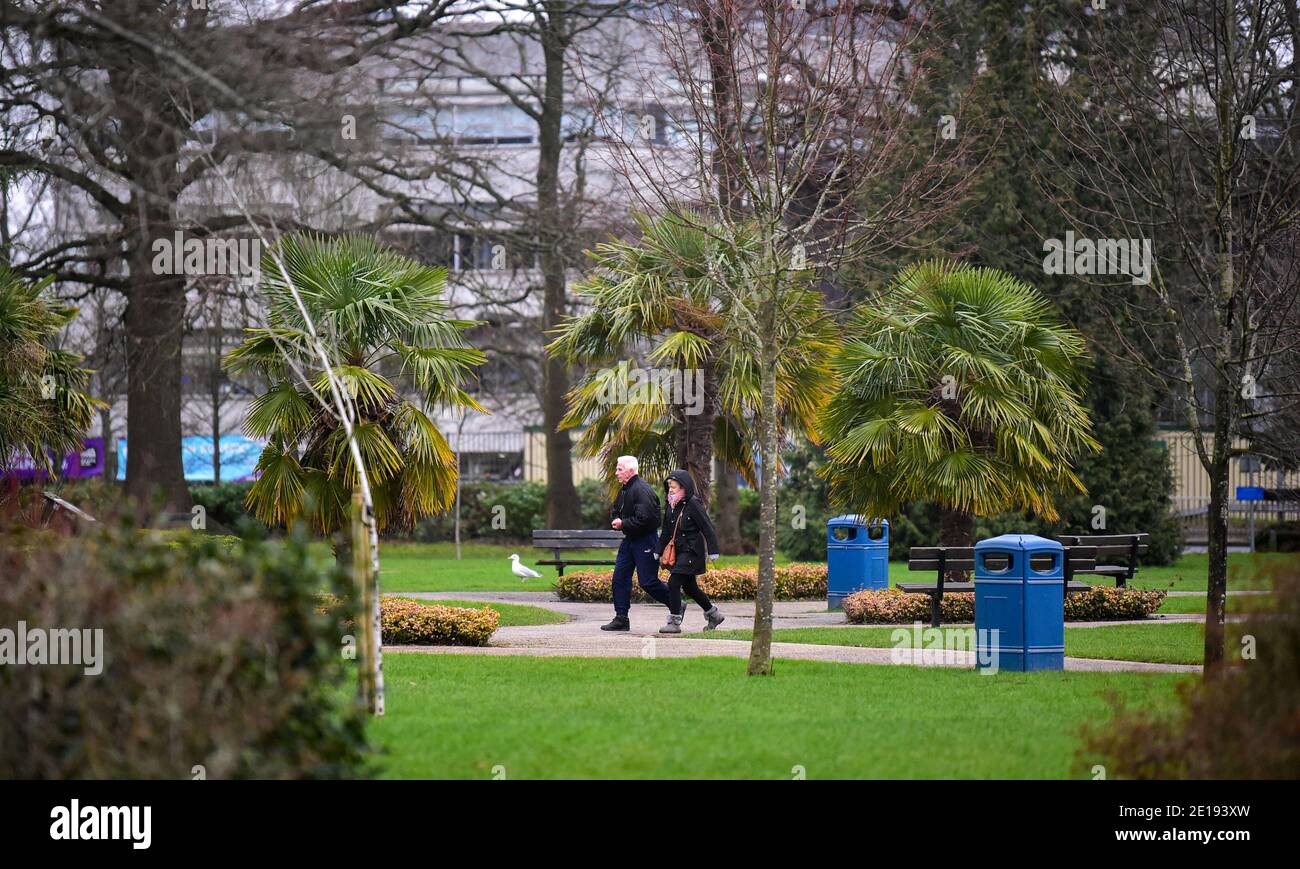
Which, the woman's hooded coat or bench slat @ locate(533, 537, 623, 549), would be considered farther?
bench slat @ locate(533, 537, 623, 549)

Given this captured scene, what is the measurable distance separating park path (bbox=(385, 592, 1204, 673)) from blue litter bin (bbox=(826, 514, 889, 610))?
373 millimetres

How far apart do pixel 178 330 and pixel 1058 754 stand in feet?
66.2

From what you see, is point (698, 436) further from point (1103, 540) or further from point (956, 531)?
point (1103, 540)

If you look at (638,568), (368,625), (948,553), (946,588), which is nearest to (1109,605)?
(948,553)

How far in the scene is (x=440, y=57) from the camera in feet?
95.2

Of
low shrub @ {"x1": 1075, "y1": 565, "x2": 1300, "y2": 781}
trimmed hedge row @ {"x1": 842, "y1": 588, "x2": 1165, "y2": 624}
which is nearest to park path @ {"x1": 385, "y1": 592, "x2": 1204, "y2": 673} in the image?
trimmed hedge row @ {"x1": 842, "y1": 588, "x2": 1165, "y2": 624}

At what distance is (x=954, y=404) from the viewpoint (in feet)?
60.3

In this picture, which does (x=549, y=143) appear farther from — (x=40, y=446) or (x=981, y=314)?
(x=40, y=446)

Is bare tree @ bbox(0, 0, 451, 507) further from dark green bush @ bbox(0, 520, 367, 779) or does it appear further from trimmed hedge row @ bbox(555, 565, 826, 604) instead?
dark green bush @ bbox(0, 520, 367, 779)

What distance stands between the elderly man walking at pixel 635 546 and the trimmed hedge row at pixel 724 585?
429 cm

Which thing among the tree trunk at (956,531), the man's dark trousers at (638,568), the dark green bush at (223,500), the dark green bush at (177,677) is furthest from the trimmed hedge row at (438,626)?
the dark green bush at (223,500)

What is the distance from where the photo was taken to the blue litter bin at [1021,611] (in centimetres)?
1216

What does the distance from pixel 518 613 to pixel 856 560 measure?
4.37 metres

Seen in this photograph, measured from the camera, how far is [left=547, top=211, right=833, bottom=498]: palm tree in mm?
19703
